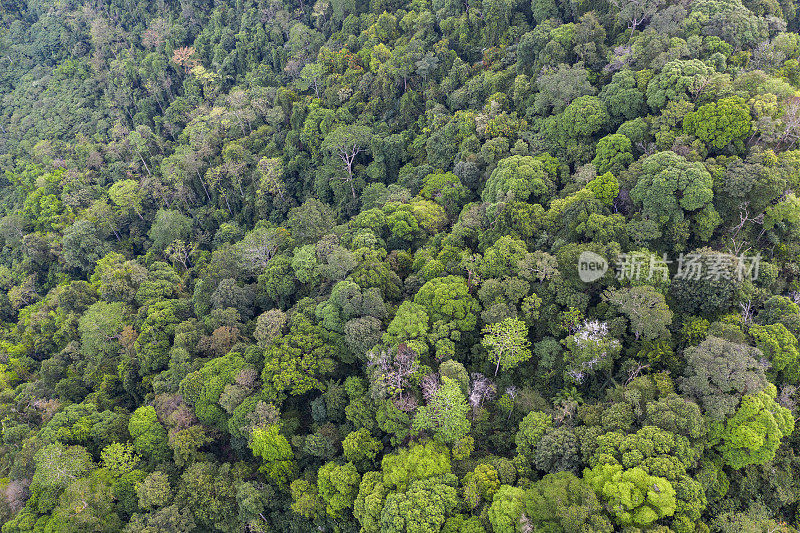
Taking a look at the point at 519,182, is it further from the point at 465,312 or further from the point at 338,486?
the point at 338,486

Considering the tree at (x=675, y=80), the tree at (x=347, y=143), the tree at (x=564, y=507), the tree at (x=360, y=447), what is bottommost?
the tree at (x=360, y=447)

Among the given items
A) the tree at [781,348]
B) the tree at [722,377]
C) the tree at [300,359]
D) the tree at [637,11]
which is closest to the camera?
the tree at [722,377]

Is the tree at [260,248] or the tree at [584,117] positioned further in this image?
the tree at [260,248]

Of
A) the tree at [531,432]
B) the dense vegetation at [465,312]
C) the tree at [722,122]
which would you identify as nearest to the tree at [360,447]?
the dense vegetation at [465,312]

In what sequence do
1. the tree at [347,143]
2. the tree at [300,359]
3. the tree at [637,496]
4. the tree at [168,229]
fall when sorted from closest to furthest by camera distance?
the tree at [637,496] → the tree at [300,359] → the tree at [347,143] → the tree at [168,229]

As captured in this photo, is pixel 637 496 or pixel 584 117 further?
pixel 584 117

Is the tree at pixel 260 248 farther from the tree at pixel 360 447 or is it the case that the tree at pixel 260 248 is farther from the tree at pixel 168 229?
the tree at pixel 360 447

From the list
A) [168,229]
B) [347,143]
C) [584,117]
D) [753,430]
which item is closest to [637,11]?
[584,117]
